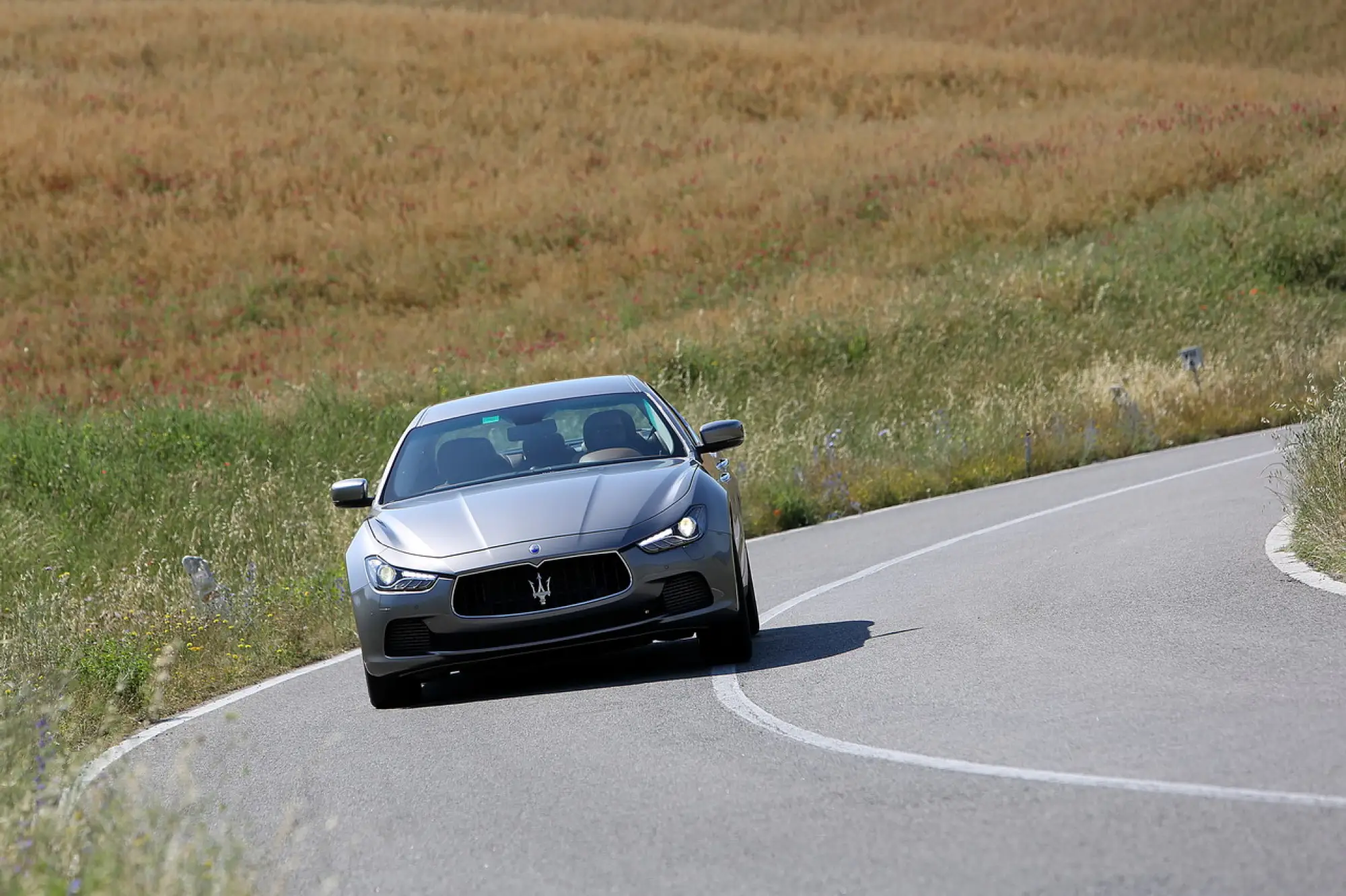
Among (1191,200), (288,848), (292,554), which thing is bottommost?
(1191,200)

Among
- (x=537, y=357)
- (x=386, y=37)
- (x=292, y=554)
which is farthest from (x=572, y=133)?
(x=292, y=554)

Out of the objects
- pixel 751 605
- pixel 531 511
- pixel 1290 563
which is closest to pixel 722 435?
pixel 751 605

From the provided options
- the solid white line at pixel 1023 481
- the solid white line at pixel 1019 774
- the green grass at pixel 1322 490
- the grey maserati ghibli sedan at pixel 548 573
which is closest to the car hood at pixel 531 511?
the grey maserati ghibli sedan at pixel 548 573

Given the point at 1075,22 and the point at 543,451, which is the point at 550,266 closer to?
the point at 543,451

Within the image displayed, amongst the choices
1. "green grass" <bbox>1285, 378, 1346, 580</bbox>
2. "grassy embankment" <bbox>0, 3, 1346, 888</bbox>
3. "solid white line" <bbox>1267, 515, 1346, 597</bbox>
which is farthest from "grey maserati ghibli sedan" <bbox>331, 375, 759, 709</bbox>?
"green grass" <bbox>1285, 378, 1346, 580</bbox>

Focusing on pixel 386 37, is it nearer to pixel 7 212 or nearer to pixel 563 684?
pixel 7 212

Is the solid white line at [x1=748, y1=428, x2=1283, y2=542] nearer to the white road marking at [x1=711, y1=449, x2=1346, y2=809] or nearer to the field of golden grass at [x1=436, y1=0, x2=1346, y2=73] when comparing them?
the white road marking at [x1=711, y1=449, x2=1346, y2=809]

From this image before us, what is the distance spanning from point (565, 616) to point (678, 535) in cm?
68

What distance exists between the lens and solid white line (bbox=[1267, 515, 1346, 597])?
33.7 feet

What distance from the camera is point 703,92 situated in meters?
60.4

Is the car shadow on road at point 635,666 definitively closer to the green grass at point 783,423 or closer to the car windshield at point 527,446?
the car windshield at point 527,446

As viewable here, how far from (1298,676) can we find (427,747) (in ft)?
11.9

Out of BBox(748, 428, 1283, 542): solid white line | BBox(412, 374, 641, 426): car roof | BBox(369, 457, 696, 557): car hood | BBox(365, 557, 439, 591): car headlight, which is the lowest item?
BBox(748, 428, 1283, 542): solid white line

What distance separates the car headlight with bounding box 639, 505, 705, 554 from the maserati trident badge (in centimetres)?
47
